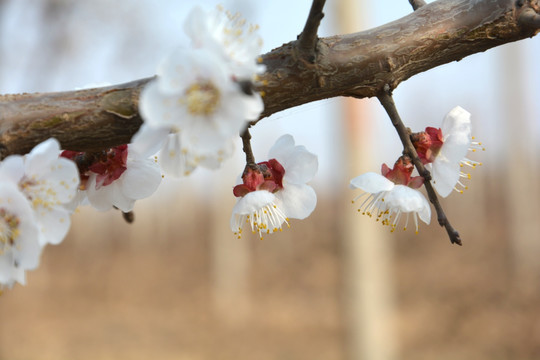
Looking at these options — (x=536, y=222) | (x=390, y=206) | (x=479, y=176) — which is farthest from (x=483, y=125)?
(x=390, y=206)

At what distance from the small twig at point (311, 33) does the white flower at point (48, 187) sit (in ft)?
1.03

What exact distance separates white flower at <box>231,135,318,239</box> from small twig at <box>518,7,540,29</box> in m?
0.35

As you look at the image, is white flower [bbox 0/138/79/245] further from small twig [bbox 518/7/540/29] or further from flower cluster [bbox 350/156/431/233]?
small twig [bbox 518/7/540/29]

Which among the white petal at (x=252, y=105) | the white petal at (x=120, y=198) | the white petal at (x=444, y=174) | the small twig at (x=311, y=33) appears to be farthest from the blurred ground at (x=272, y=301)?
the white petal at (x=252, y=105)

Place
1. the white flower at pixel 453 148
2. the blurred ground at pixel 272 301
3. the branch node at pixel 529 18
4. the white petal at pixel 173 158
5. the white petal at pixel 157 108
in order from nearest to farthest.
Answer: the white petal at pixel 157 108
the white petal at pixel 173 158
the branch node at pixel 529 18
the white flower at pixel 453 148
the blurred ground at pixel 272 301

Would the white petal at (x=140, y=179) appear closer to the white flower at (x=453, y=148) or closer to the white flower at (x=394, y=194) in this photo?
the white flower at (x=394, y=194)

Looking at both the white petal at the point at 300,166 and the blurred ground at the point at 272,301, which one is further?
the blurred ground at the point at 272,301

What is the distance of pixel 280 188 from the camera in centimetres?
89

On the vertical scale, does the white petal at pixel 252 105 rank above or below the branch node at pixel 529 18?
below

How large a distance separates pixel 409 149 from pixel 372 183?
83mm

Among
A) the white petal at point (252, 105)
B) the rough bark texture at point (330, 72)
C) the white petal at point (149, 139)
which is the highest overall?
the rough bark texture at point (330, 72)

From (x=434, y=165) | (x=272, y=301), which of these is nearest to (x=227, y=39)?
(x=434, y=165)

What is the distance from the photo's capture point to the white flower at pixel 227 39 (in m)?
0.56

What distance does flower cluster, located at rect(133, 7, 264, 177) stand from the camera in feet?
1.81
